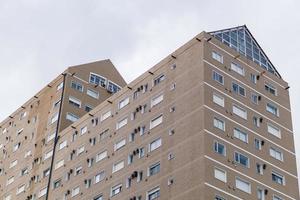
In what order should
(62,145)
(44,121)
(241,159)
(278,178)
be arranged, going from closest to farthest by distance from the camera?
(241,159) < (278,178) < (62,145) < (44,121)

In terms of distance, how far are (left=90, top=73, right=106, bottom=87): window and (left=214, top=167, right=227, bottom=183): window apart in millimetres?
37985

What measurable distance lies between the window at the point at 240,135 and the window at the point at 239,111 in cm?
214

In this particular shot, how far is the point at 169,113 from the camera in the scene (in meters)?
78.9

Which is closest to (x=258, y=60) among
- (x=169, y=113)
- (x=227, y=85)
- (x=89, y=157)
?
(x=227, y=85)

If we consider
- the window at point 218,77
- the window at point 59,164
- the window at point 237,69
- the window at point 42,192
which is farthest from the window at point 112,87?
the window at point 218,77

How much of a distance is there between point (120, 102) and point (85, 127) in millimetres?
7173

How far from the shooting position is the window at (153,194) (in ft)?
244

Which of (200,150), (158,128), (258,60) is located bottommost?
(200,150)

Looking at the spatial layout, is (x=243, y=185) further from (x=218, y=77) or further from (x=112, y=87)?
(x=112, y=87)

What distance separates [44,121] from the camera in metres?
103

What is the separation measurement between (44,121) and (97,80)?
33.3 feet

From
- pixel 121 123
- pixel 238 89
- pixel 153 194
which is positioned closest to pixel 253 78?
pixel 238 89

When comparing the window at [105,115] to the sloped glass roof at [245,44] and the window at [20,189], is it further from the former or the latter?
the sloped glass roof at [245,44]

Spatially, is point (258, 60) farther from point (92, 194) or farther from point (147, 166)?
point (92, 194)
